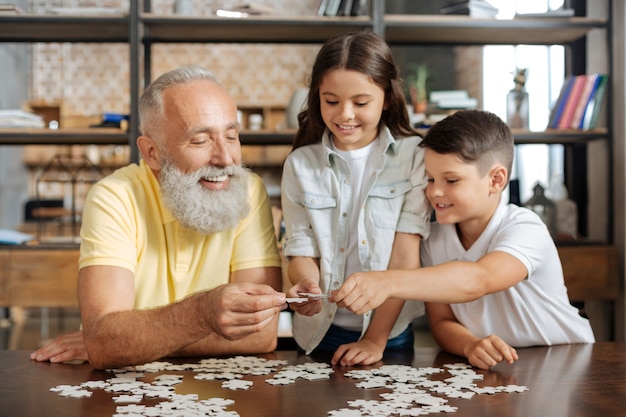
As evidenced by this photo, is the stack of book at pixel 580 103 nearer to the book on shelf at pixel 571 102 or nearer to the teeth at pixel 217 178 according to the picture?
the book on shelf at pixel 571 102

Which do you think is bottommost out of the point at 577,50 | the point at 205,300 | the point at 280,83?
the point at 205,300

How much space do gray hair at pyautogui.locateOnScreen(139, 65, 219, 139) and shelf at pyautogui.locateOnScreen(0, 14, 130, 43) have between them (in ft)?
6.07

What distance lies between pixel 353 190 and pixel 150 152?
22.6 inches

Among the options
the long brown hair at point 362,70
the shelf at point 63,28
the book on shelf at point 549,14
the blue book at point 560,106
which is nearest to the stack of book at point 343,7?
the book on shelf at point 549,14

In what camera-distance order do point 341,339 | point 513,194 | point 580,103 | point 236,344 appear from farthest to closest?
1. point 580,103
2. point 513,194
3. point 341,339
4. point 236,344

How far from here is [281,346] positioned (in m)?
2.44

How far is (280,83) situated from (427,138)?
761cm

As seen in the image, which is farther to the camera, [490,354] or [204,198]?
[204,198]

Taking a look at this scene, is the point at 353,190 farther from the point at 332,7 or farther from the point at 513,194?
the point at 332,7

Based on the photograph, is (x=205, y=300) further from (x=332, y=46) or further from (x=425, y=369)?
(x=332, y=46)

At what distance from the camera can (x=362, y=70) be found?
1.93 m

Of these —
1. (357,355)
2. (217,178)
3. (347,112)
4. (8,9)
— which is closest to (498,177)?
(347,112)

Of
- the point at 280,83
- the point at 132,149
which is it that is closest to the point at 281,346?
the point at 132,149

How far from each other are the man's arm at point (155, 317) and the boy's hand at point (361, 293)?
0.13 metres
